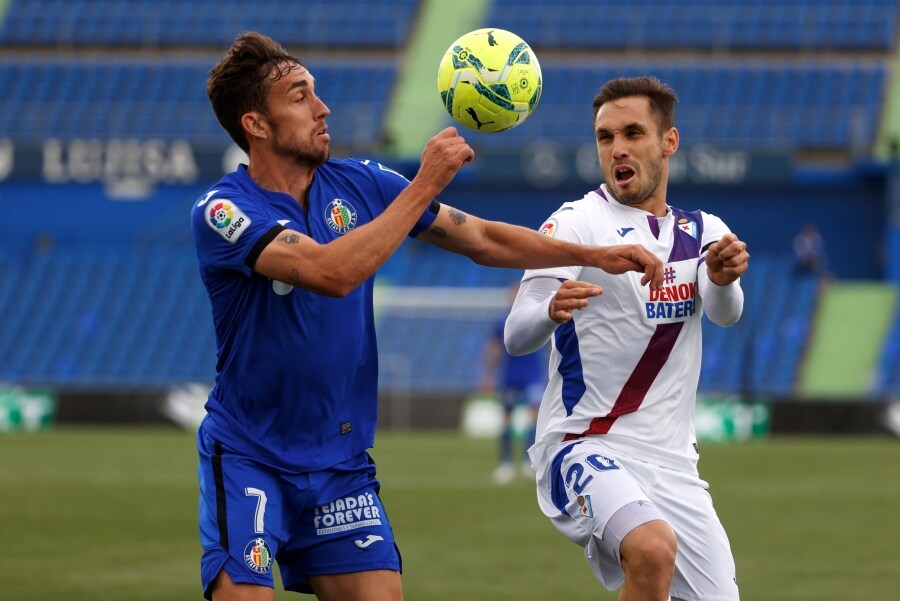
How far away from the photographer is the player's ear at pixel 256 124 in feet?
18.7

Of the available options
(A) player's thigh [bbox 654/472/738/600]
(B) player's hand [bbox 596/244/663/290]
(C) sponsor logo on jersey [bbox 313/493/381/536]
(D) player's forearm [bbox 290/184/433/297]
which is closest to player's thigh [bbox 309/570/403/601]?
(C) sponsor logo on jersey [bbox 313/493/381/536]

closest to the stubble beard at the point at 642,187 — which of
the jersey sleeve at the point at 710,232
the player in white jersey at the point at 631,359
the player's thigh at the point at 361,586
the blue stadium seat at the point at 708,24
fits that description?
the player in white jersey at the point at 631,359

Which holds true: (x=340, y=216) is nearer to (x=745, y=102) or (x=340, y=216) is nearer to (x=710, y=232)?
(x=710, y=232)

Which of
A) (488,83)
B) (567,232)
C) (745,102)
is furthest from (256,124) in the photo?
(745,102)

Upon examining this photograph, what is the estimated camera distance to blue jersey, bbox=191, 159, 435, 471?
5.50 meters

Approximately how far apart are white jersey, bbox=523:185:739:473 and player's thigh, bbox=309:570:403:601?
1060 mm

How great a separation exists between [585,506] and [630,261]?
3.22ft

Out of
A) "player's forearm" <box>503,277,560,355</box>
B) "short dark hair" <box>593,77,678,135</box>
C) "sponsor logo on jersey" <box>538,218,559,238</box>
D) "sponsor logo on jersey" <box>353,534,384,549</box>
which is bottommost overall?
"sponsor logo on jersey" <box>353,534,384,549</box>

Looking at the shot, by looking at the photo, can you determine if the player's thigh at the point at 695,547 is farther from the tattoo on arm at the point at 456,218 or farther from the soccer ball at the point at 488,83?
the soccer ball at the point at 488,83

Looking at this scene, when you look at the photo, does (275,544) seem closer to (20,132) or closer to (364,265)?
(364,265)

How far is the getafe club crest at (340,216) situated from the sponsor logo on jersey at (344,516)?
38.9 inches

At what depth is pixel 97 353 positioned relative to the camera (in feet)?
103

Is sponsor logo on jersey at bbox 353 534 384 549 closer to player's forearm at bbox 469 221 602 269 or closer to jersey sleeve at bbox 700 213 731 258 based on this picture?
player's forearm at bbox 469 221 602 269

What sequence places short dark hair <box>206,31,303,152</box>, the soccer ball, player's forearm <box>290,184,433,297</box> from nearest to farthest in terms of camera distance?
1. player's forearm <box>290,184,433,297</box>
2. short dark hair <box>206,31,303,152</box>
3. the soccer ball
